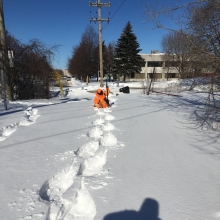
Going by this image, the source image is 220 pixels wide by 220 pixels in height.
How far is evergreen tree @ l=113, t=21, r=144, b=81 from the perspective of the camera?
30.6 m

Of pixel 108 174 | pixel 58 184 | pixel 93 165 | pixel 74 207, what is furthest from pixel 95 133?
pixel 74 207

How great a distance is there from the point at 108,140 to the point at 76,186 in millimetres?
1659

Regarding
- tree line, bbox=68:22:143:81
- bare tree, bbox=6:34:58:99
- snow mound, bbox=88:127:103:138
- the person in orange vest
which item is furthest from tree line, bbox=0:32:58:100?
tree line, bbox=68:22:143:81

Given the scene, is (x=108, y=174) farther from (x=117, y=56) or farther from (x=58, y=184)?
(x=117, y=56)

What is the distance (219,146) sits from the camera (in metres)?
3.39

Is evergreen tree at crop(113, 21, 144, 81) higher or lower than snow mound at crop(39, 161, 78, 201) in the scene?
higher

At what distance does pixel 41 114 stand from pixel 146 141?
3815 mm

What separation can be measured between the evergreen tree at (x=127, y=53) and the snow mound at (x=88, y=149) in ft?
93.5

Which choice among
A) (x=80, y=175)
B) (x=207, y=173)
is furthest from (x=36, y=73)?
(x=207, y=173)

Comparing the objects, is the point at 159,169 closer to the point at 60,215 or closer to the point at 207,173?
the point at 207,173

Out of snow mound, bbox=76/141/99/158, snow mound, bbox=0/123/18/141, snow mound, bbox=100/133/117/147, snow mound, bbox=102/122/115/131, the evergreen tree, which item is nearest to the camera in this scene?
snow mound, bbox=76/141/99/158

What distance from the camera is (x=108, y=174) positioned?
2361mm

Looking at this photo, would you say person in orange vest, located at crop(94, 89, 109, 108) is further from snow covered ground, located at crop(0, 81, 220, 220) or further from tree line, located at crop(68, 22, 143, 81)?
tree line, located at crop(68, 22, 143, 81)

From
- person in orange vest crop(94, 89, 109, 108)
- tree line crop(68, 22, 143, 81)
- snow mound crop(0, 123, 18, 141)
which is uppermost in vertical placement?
tree line crop(68, 22, 143, 81)
